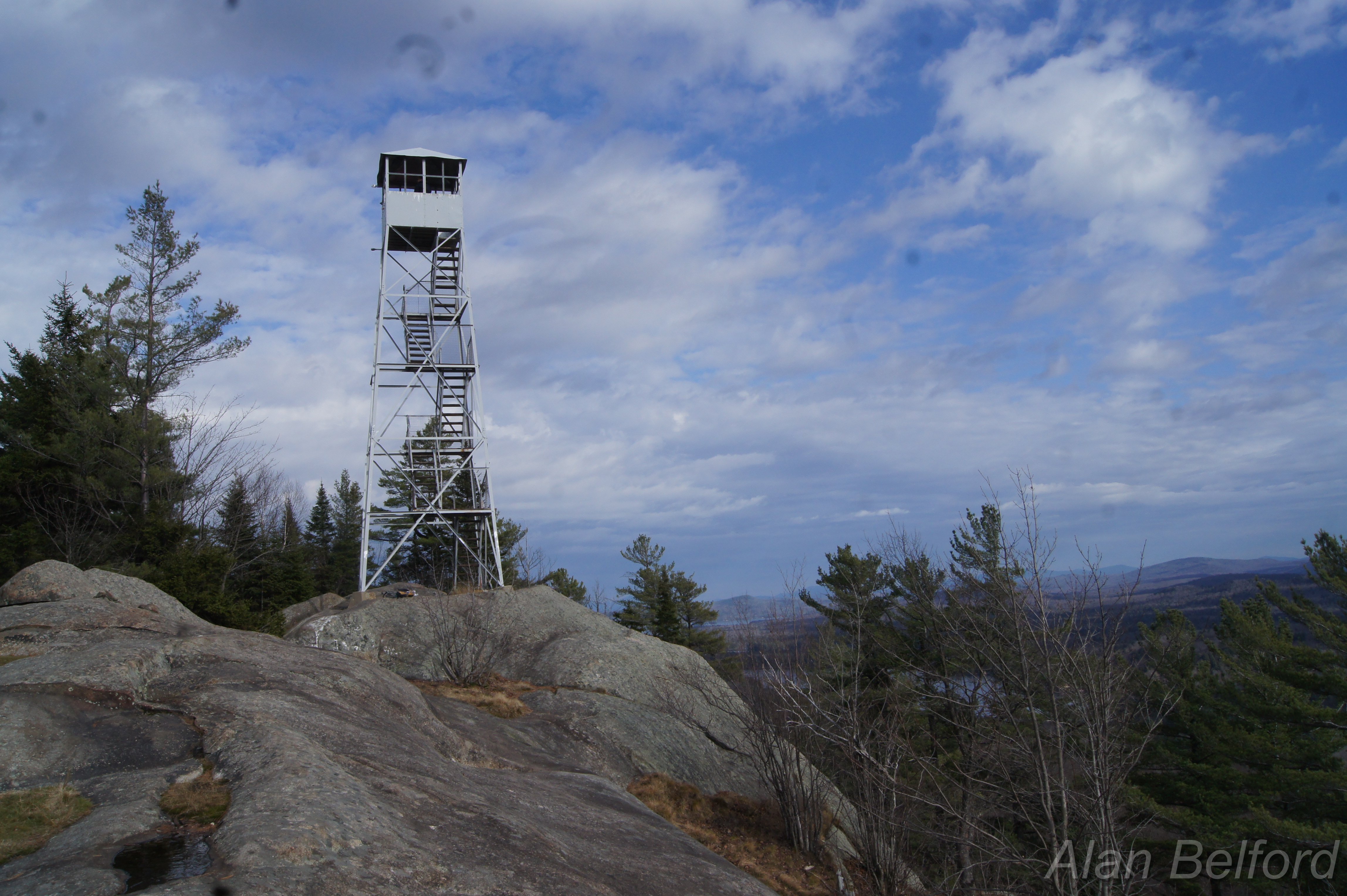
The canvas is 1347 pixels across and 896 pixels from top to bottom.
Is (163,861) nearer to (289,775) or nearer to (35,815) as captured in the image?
(289,775)

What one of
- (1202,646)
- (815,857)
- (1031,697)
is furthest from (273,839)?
(1202,646)

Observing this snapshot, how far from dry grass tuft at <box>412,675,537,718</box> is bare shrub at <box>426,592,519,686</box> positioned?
0.74 ft

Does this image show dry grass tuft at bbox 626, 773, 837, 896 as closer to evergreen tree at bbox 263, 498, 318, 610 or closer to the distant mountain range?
the distant mountain range

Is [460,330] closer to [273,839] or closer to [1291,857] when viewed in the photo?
[273,839]

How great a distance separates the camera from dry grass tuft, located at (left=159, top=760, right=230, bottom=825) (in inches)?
208

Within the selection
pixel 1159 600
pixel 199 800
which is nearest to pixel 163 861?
pixel 199 800

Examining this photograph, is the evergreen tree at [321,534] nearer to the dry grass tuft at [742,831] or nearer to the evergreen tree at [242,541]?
the evergreen tree at [242,541]

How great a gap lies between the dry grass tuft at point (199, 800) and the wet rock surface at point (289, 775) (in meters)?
0.08

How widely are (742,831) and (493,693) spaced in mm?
5049

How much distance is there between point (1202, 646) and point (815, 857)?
53.3 meters

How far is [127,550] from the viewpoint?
26.4m

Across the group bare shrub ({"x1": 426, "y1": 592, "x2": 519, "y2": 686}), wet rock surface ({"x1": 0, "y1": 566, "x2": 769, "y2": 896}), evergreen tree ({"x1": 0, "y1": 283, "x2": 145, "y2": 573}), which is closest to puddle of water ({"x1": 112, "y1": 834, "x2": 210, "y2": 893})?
wet rock surface ({"x1": 0, "y1": 566, "x2": 769, "y2": 896})

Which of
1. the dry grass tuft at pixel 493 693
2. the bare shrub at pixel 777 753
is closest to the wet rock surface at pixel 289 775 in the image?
the dry grass tuft at pixel 493 693

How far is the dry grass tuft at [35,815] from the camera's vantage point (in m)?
4.81
